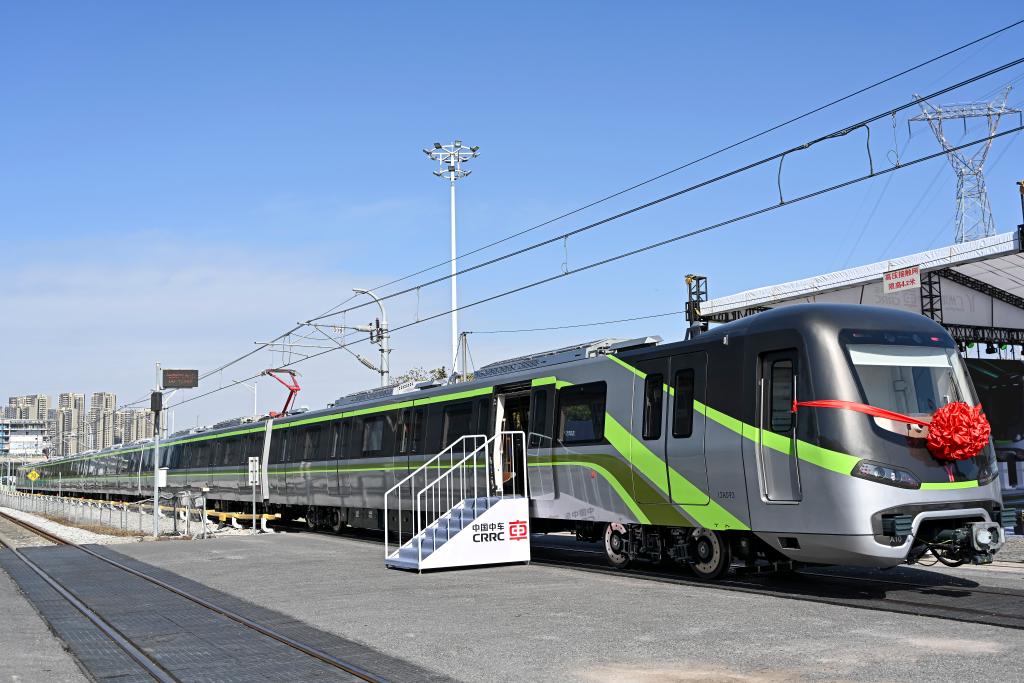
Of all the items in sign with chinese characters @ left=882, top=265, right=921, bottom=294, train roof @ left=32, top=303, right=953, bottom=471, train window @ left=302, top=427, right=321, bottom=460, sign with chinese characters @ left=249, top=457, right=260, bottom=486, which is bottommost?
sign with chinese characters @ left=249, top=457, right=260, bottom=486

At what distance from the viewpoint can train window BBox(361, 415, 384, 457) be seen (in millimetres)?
23703

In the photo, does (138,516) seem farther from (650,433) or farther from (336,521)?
(650,433)

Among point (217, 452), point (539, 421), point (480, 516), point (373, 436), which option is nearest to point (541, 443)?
point (539, 421)

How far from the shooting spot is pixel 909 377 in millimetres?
12133

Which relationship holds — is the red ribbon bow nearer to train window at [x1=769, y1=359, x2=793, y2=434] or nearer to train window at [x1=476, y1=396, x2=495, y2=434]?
train window at [x1=769, y1=359, x2=793, y2=434]

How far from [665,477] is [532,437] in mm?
3880

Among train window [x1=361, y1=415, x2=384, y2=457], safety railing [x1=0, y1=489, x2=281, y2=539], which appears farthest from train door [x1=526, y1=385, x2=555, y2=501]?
safety railing [x1=0, y1=489, x2=281, y2=539]

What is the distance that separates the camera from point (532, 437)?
17.6 metres

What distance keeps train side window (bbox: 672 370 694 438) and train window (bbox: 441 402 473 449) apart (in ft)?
20.4

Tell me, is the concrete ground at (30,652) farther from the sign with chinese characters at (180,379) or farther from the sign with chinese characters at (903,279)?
the sign with chinese characters at (903,279)

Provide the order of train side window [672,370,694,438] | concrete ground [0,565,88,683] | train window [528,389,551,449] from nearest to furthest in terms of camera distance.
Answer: concrete ground [0,565,88,683], train side window [672,370,694,438], train window [528,389,551,449]

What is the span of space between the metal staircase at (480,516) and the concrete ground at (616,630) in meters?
0.64

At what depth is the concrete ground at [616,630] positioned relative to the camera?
793 cm

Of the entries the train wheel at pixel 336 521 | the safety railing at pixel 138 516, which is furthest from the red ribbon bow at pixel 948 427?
the safety railing at pixel 138 516
